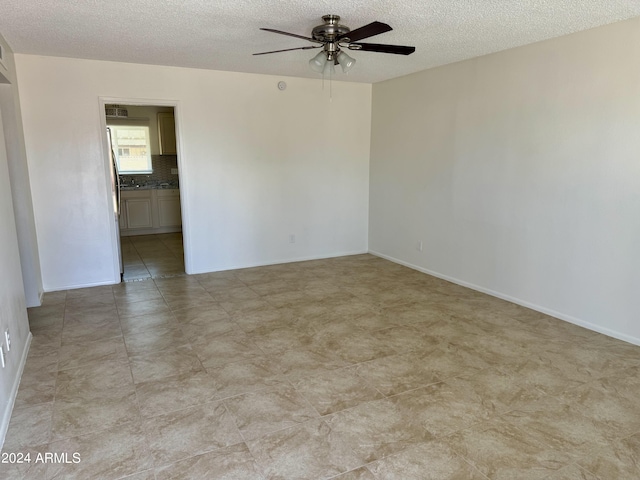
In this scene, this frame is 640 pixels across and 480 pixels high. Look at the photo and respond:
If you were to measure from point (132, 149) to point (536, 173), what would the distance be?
697 centimetres

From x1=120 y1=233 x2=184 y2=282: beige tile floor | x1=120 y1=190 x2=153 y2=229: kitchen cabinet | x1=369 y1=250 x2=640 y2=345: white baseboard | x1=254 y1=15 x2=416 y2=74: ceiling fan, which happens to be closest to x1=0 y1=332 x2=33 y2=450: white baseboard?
x1=120 y1=233 x2=184 y2=282: beige tile floor

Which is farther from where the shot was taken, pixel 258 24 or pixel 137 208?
pixel 137 208

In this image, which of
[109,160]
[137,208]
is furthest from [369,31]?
[137,208]

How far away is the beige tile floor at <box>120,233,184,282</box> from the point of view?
17.2 ft

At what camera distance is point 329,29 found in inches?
118

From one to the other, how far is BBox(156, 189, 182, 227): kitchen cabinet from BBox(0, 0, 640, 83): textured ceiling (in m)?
3.65

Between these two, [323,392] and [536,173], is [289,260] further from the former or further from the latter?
[323,392]

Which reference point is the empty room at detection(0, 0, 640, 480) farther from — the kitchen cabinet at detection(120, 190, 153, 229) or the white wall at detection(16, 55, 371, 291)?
the kitchen cabinet at detection(120, 190, 153, 229)

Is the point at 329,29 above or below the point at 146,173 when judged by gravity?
above

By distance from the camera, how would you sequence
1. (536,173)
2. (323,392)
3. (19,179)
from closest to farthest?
(323,392), (536,173), (19,179)

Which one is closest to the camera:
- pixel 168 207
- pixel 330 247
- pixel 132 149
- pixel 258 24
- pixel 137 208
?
pixel 258 24

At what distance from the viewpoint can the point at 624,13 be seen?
9.54 feet

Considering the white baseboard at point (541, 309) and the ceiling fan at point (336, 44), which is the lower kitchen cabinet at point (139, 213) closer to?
the white baseboard at point (541, 309)

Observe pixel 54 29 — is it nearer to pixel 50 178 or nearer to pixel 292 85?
pixel 50 178
